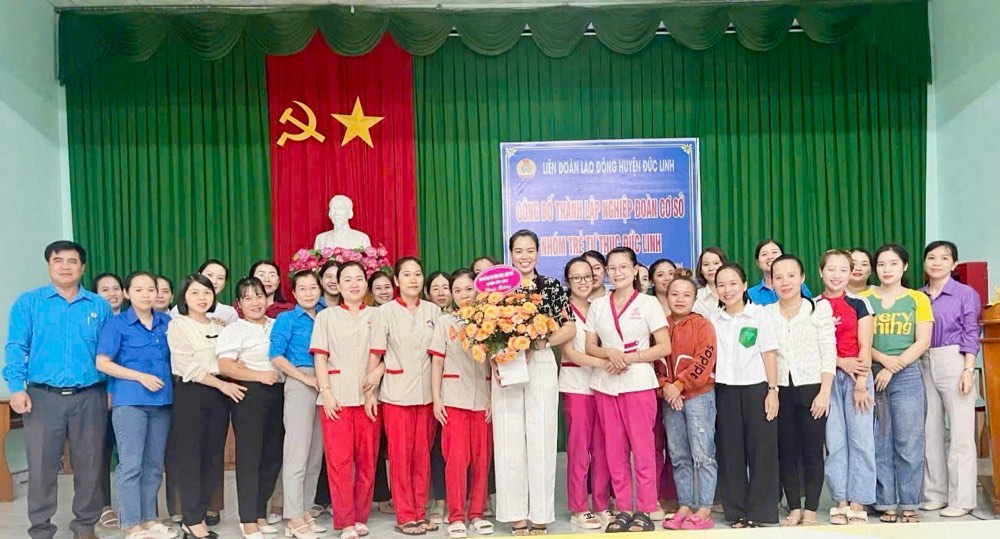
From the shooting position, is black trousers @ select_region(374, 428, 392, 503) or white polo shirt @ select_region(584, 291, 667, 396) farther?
black trousers @ select_region(374, 428, 392, 503)

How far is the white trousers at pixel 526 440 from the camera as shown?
413 centimetres

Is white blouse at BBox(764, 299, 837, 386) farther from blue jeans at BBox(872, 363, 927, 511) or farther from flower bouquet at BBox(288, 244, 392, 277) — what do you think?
flower bouquet at BBox(288, 244, 392, 277)

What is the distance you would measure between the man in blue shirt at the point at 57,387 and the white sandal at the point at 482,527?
183 cm

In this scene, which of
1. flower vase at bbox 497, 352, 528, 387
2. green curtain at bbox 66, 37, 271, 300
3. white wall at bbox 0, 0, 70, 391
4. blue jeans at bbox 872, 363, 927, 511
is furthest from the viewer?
green curtain at bbox 66, 37, 271, 300

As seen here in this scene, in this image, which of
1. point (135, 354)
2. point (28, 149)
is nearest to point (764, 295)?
point (135, 354)

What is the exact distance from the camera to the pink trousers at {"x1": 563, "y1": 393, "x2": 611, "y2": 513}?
4.40 m

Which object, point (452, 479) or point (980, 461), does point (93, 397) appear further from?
point (980, 461)

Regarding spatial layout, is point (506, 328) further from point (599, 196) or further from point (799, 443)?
point (599, 196)

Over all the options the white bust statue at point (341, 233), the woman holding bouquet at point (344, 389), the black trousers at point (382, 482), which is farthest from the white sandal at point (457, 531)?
the white bust statue at point (341, 233)

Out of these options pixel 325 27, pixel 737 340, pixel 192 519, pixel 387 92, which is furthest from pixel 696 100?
pixel 192 519

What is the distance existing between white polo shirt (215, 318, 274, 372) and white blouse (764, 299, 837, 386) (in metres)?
2.48

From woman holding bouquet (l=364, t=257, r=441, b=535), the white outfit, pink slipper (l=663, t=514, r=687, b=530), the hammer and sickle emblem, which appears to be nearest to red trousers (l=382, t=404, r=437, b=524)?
woman holding bouquet (l=364, t=257, r=441, b=535)

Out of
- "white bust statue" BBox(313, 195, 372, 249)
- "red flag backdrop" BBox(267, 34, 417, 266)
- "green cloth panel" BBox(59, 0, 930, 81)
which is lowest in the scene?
"white bust statue" BBox(313, 195, 372, 249)

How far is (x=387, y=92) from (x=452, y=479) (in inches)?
Answer: 150
